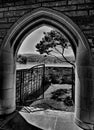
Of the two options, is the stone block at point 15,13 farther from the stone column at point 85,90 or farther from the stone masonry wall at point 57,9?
the stone column at point 85,90

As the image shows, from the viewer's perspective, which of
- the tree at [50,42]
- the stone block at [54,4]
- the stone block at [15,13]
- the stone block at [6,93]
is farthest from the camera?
the tree at [50,42]

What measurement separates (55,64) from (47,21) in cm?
425

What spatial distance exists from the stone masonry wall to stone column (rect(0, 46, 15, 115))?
0.37 metres

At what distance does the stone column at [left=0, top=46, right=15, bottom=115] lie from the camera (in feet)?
Answer: 7.66

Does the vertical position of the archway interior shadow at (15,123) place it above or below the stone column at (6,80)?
below

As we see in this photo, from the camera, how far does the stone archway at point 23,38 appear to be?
1963mm

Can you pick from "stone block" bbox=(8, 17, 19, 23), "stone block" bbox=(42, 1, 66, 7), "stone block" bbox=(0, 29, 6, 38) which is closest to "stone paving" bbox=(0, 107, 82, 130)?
"stone block" bbox=(0, 29, 6, 38)

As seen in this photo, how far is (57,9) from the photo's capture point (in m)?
2.09

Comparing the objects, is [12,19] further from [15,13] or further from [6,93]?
[6,93]

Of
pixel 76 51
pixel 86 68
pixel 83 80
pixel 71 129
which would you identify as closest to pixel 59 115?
pixel 71 129

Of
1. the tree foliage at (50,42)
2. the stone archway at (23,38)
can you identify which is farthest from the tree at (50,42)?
the stone archway at (23,38)

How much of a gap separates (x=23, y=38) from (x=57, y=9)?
1018mm

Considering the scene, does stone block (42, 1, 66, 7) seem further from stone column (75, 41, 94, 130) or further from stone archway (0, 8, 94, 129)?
stone column (75, 41, 94, 130)

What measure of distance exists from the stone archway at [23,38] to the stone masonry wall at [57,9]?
0.11 metres
